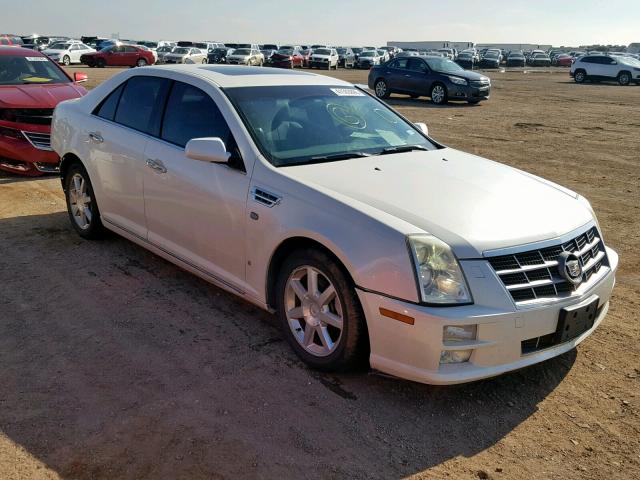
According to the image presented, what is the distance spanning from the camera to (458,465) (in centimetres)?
297

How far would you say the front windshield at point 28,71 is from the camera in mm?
9517

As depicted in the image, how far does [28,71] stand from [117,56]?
35237 mm

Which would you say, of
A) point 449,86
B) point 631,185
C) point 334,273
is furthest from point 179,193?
point 449,86

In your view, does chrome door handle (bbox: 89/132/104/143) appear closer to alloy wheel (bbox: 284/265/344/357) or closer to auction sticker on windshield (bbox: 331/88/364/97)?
auction sticker on windshield (bbox: 331/88/364/97)

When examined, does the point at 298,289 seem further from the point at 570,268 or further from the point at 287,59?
the point at 287,59

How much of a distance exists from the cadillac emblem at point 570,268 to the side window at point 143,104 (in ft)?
10.1

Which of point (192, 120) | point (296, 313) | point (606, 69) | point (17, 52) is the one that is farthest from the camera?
point (606, 69)

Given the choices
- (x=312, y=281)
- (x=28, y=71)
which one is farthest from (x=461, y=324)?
(x=28, y=71)

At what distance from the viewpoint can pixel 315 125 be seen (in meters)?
4.49

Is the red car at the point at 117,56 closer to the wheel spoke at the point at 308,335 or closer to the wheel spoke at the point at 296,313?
the wheel spoke at the point at 296,313

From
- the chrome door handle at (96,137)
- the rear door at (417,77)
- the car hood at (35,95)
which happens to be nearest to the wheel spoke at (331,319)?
the chrome door handle at (96,137)

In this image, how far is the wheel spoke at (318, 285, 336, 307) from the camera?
→ 3.53m

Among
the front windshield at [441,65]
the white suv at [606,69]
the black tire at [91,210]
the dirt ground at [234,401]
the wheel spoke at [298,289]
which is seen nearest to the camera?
the dirt ground at [234,401]

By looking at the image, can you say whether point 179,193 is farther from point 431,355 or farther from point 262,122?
point 431,355
